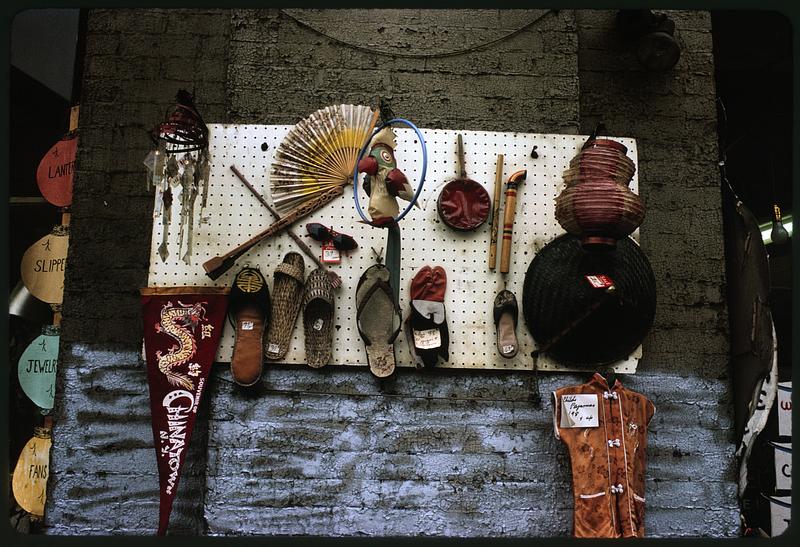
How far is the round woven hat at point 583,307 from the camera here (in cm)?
249

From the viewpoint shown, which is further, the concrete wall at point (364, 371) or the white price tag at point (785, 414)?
the white price tag at point (785, 414)

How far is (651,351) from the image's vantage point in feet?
8.70

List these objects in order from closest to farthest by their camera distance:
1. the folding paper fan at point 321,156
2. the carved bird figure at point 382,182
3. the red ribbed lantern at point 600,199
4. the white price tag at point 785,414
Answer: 1. the red ribbed lantern at point 600,199
2. the carved bird figure at point 382,182
3. the folding paper fan at point 321,156
4. the white price tag at point 785,414

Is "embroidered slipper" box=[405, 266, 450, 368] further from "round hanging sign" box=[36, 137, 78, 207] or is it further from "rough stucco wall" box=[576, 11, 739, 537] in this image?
"round hanging sign" box=[36, 137, 78, 207]

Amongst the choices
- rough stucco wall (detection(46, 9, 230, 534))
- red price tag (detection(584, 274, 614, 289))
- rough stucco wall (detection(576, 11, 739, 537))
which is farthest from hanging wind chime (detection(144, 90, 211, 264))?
rough stucco wall (detection(576, 11, 739, 537))

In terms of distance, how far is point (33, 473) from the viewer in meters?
2.72

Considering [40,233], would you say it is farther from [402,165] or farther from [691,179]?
[691,179]

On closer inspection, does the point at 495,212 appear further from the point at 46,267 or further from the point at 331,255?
the point at 46,267

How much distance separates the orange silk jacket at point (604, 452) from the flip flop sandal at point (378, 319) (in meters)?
0.72

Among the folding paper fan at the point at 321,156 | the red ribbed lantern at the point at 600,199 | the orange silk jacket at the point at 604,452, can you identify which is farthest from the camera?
the folding paper fan at the point at 321,156

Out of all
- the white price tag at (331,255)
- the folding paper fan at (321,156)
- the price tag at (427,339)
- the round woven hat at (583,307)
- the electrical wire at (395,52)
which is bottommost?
the price tag at (427,339)

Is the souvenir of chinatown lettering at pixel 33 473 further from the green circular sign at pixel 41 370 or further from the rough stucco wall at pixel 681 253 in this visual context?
the rough stucco wall at pixel 681 253

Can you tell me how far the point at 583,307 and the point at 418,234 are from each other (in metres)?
0.76

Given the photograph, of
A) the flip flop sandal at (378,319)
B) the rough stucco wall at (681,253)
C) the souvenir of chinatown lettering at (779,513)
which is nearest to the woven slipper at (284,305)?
the flip flop sandal at (378,319)
